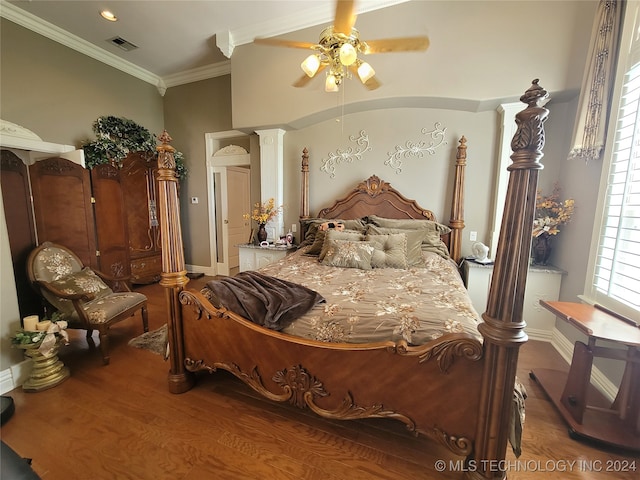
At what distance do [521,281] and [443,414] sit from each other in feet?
2.36

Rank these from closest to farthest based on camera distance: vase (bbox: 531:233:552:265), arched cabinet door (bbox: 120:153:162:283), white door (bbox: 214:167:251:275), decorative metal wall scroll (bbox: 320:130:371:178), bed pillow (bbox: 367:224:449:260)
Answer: vase (bbox: 531:233:552:265) → bed pillow (bbox: 367:224:449:260) → decorative metal wall scroll (bbox: 320:130:371:178) → arched cabinet door (bbox: 120:153:162:283) → white door (bbox: 214:167:251:275)

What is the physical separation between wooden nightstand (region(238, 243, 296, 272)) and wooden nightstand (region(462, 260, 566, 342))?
2245 mm

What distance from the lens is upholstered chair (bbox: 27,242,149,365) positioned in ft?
7.32

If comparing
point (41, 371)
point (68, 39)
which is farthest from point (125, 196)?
point (41, 371)

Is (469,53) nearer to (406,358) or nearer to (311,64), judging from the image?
(311,64)

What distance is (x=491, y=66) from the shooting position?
8.72 feet

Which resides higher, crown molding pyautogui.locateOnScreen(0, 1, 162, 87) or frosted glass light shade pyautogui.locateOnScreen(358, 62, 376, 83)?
crown molding pyautogui.locateOnScreen(0, 1, 162, 87)

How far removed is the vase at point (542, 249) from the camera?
2678mm

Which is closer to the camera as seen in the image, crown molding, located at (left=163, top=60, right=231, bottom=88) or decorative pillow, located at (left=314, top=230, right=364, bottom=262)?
decorative pillow, located at (left=314, top=230, right=364, bottom=262)

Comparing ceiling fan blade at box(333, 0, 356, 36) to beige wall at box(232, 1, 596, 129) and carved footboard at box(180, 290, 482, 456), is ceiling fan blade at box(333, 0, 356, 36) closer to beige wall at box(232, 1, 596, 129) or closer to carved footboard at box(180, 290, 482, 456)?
beige wall at box(232, 1, 596, 129)

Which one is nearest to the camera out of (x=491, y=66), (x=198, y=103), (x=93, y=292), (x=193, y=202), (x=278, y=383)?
(x=278, y=383)

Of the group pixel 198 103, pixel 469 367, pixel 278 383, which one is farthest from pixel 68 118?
pixel 469 367

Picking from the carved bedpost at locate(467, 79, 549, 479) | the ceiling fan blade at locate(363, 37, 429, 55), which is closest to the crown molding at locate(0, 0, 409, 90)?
the ceiling fan blade at locate(363, 37, 429, 55)

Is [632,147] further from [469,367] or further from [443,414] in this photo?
[443,414]
